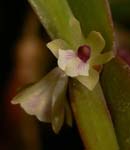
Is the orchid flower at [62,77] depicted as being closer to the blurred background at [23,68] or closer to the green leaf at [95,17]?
the green leaf at [95,17]

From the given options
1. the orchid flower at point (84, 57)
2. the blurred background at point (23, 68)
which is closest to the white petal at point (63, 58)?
the orchid flower at point (84, 57)

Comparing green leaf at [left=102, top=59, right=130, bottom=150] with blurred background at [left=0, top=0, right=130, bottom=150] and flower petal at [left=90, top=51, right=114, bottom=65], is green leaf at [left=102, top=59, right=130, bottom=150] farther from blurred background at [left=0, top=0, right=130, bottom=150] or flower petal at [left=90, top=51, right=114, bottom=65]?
blurred background at [left=0, top=0, right=130, bottom=150]

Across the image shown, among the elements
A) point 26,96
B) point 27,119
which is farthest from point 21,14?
point 26,96

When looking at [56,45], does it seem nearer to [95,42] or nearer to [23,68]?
[95,42]

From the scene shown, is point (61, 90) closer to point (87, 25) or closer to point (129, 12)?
point (87, 25)

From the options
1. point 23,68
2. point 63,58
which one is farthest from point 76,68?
point 23,68

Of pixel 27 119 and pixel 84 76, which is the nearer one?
pixel 84 76

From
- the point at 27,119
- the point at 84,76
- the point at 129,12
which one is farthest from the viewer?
the point at 27,119

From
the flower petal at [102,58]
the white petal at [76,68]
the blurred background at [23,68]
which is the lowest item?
the blurred background at [23,68]
